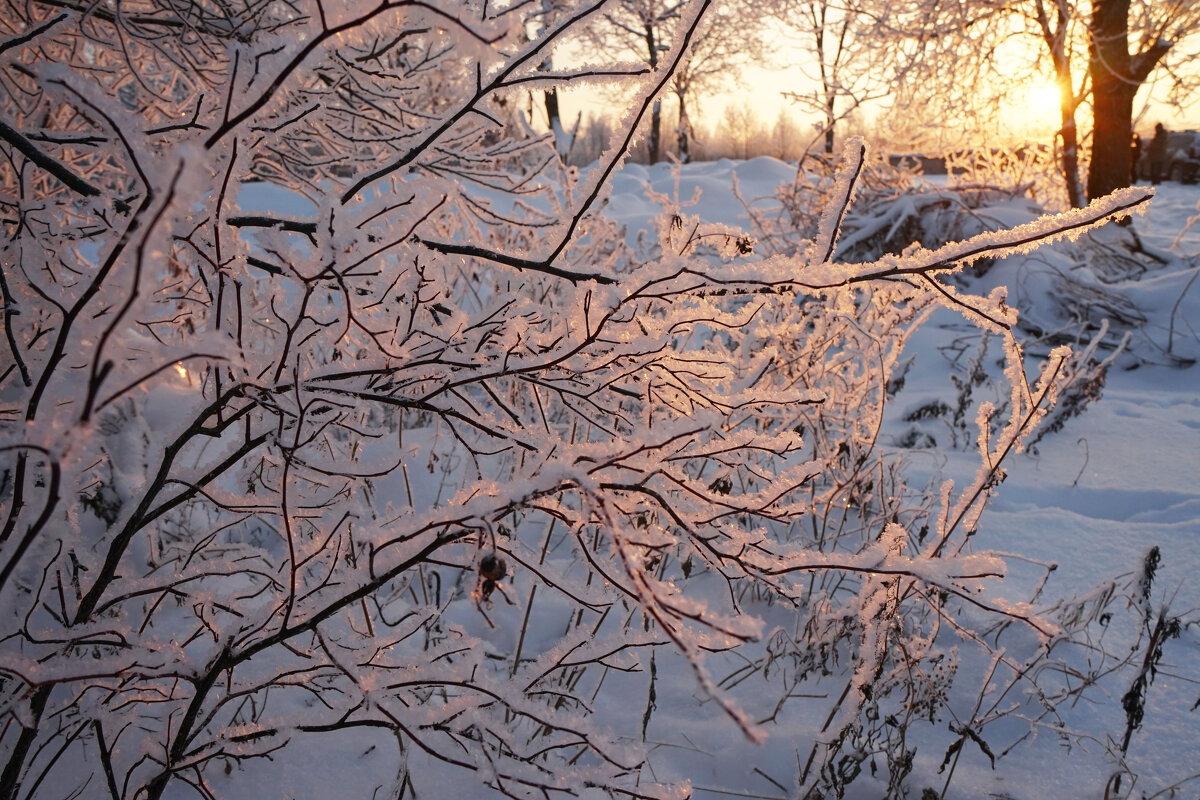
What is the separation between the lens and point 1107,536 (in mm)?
2422

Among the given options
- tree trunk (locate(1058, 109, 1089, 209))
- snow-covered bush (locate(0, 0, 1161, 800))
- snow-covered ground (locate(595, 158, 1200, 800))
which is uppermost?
tree trunk (locate(1058, 109, 1089, 209))

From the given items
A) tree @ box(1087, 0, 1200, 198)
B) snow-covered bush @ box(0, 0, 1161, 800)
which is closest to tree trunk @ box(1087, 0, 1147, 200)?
tree @ box(1087, 0, 1200, 198)

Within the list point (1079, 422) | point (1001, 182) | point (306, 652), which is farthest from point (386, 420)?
point (1001, 182)

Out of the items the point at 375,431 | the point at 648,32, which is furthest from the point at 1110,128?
the point at 648,32

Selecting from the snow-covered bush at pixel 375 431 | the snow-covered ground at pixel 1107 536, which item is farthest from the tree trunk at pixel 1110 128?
the snow-covered bush at pixel 375 431

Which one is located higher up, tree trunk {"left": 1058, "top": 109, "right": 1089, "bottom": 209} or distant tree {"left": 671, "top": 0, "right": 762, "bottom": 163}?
distant tree {"left": 671, "top": 0, "right": 762, "bottom": 163}

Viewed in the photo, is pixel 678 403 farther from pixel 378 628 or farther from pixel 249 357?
pixel 378 628

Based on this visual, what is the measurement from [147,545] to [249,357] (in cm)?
163

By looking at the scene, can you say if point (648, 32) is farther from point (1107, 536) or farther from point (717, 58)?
point (1107, 536)

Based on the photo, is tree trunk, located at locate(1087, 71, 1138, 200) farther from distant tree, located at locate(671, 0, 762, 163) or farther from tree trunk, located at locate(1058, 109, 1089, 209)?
distant tree, located at locate(671, 0, 762, 163)

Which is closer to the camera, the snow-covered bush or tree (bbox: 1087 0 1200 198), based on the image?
the snow-covered bush

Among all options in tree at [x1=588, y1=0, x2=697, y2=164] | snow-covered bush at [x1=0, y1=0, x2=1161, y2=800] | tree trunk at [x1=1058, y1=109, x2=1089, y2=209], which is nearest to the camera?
snow-covered bush at [x1=0, y1=0, x2=1161, y2=800]

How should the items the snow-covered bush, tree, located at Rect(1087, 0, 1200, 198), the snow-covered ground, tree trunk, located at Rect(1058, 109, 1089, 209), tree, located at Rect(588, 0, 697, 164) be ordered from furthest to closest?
1. tree, located at Rect(588, 0, 697, 164)
2. tree trunk, located at Rect(1058, 109, 1089, 209)
3. tree, located at Rect(1087, 0, 1200, 198)
4. the snow-covered ground
5. the snow-covered bush

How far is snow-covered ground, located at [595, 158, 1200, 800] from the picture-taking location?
1534 mm
